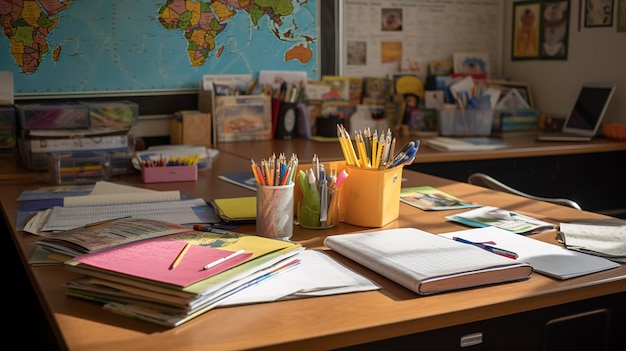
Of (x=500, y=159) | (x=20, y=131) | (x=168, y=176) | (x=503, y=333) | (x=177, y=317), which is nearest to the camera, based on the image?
(x=177, y=317)

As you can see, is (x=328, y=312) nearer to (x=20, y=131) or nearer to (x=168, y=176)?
(x=168, y=176)

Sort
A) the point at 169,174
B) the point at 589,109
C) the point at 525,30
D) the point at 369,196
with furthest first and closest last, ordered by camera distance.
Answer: the point at 525,30, the point at 589,109, the point at 169,174, the point at 369,196

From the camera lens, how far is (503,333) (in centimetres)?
136

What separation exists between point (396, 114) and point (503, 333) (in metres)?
2.59

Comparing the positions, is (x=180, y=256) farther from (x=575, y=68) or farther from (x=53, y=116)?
(x=575, y=68)

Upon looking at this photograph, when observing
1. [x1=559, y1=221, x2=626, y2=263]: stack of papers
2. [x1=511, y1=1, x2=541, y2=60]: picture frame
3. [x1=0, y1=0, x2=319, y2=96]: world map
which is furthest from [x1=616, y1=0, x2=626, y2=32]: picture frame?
[x1=559, y1=221, x2=626, y2=263]: stack of papers

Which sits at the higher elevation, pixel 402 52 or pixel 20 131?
pixel 402 52

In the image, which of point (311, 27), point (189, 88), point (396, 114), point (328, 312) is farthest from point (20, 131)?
point (328, 312)

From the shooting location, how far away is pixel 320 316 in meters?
1.22

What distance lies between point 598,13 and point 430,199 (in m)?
2.01

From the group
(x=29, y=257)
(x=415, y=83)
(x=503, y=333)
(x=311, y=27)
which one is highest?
(x=311, y=27)

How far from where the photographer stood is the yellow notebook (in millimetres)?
1831

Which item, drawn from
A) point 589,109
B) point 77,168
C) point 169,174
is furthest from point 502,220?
point 589,109

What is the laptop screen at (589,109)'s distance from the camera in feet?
11.6
